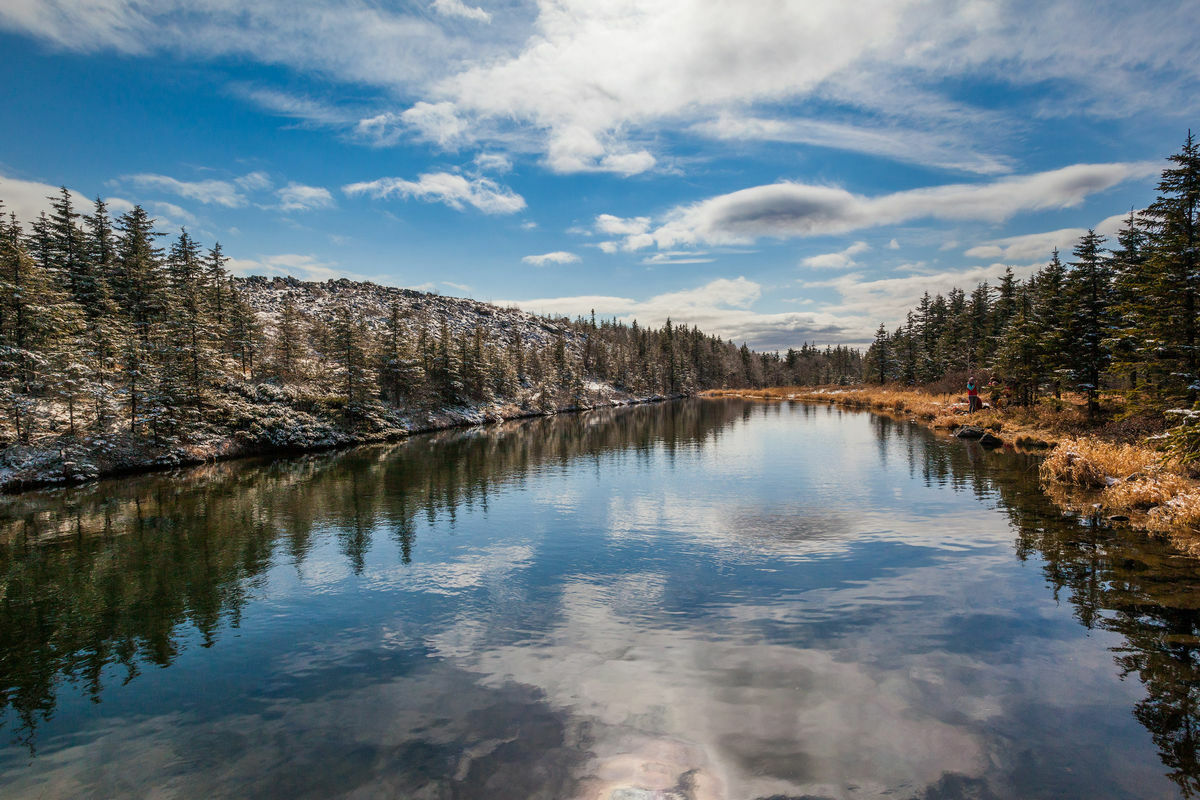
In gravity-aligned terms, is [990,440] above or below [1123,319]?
below

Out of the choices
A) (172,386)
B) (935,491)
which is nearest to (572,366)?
(172,386)

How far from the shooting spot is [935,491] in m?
25.6

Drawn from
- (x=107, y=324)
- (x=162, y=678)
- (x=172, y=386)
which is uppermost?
(x=107, y=324)

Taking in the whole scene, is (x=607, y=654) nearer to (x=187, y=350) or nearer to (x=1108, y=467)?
(x=1108, y=467)

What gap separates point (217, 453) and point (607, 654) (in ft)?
152

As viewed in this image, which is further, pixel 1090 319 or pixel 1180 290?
pixel 1090 319

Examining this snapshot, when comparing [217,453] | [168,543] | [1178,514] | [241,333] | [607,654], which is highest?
[241,333]

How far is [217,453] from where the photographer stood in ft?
146

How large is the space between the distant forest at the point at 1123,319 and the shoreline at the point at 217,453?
5696 cm

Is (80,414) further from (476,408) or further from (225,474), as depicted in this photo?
(476,408)

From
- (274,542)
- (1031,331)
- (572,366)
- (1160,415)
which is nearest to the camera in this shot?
(274,542)

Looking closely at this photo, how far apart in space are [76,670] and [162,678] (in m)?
2.20

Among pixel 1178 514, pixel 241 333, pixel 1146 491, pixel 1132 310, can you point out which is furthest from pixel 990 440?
pixel 241 333

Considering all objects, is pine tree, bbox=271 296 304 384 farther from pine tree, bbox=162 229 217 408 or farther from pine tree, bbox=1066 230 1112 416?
pine tree, bbox=1066 230 1112 416
